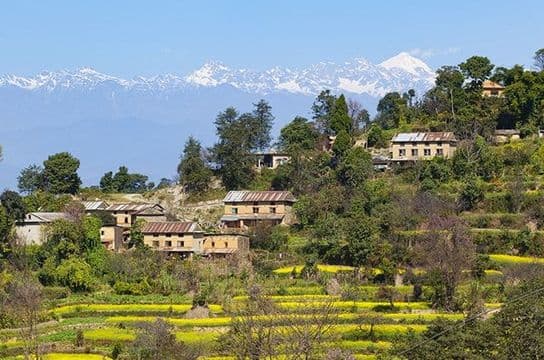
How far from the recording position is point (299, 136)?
234 feet

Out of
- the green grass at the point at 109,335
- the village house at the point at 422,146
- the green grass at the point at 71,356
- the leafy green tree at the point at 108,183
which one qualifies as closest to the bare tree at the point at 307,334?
the green grass at the point at 109,335

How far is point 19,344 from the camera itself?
1615 inches

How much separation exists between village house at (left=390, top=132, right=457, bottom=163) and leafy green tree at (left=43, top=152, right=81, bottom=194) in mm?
21884

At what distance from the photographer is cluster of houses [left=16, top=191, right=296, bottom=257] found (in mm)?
58000

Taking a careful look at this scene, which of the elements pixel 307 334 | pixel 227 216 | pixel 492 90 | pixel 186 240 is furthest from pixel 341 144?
pixel 307 334

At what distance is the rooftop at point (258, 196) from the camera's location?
61906mm

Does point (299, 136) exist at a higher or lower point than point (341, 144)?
higher

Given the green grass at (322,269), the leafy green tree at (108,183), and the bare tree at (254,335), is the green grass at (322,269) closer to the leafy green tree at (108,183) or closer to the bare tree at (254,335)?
the bare tree at (254,335)

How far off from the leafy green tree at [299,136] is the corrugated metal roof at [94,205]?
13.2m

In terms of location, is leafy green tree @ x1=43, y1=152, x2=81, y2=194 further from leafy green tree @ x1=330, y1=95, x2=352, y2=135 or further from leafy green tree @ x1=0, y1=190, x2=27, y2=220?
leafy green tree @ x1=330, y1=95, x2=352, y2=135

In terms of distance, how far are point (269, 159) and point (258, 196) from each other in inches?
396

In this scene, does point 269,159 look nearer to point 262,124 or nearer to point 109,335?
point 262,124

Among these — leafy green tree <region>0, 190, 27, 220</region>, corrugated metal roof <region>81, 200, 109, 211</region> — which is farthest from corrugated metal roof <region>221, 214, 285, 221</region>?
leafy green tree <region>0, 190, 27, 220</region>

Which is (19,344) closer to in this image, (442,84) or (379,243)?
(379,243)
